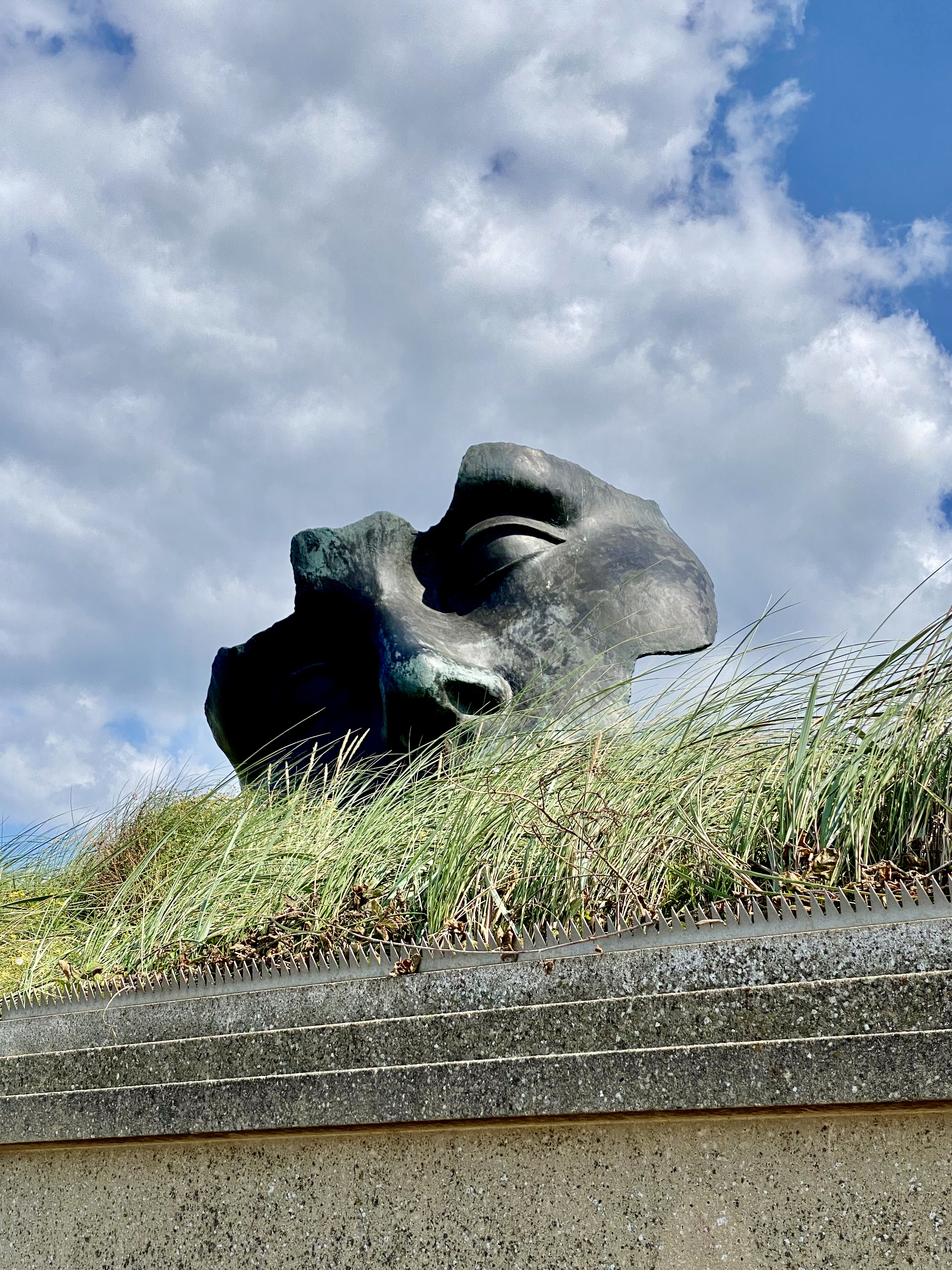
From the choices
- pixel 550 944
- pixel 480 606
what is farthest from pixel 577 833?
pixel 480 606

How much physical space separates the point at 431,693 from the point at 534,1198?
215 cm

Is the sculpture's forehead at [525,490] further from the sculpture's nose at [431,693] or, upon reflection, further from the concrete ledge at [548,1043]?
the concrete ledge at [548,1043]

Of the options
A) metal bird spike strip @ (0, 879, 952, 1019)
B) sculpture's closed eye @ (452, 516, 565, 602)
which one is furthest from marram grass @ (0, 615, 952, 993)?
sculpture's closed eye @ (452, 516, 565, 602)

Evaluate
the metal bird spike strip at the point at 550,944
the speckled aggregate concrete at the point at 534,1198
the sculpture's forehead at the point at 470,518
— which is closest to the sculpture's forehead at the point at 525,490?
the sculpture's forehead at the point at 470,518

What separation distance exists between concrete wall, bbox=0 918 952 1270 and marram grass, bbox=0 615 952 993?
0.73 feet

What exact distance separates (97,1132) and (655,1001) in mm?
1257

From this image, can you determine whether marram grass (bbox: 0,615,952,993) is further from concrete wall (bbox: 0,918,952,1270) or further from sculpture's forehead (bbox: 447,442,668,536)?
sculpture's forehead (bbox: 447,442,668,536)

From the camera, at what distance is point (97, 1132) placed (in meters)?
2.24

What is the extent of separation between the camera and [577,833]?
230 centimetres

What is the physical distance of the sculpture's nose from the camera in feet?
12.3

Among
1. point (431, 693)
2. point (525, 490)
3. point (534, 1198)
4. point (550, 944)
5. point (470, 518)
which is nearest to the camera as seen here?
point (534, 1198)

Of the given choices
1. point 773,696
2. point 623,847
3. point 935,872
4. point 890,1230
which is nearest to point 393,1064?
point 623,847

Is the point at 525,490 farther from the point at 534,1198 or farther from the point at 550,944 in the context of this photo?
the point at 534,1198

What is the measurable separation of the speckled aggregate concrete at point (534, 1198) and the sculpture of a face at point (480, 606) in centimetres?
181
